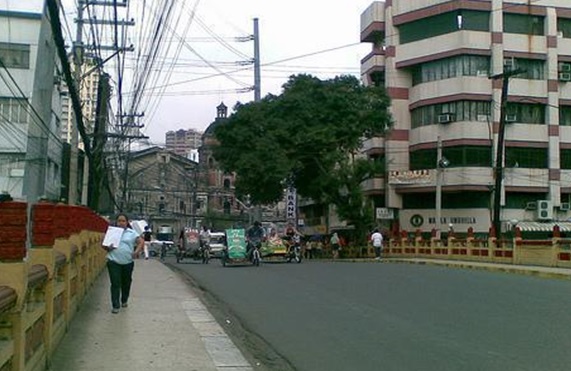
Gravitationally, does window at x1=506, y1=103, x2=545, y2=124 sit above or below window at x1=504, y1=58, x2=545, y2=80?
below

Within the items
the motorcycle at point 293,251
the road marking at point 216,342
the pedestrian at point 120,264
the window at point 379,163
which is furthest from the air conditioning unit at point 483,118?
the pedestrian at point 120,264

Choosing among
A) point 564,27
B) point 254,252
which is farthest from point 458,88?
point 254,252

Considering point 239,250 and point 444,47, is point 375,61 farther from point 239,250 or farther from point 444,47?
point 239,250

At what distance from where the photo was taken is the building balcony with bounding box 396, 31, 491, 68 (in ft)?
163

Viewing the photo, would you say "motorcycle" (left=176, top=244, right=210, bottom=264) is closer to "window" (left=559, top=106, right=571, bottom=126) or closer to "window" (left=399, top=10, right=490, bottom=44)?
"window" (left=399, top=10, right=490, bottom=44)

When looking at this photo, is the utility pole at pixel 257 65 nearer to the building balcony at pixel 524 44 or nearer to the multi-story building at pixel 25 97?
the building balcony at pixel 524 44

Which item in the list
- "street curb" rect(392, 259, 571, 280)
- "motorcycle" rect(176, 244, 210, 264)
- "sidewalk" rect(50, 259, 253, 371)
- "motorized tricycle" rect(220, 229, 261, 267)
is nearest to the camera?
"sidewalk" rect(50, 259, 253, 371)

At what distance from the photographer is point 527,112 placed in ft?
168

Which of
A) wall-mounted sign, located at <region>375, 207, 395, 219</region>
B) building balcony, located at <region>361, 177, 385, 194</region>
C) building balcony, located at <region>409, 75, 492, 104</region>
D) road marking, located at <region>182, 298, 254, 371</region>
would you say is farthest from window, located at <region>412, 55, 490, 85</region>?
road marking, located at <region>182, 298, 254, 371</region>

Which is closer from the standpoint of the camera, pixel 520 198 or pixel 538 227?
pixel 538 227

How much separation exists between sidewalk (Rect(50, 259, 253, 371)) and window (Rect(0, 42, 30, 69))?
5.45m

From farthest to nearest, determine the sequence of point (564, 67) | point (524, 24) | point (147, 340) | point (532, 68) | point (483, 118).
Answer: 1. point (564, 67)
2. point (532, 68)
3. point (524, 24)
4. point (483, 118)
5. point (147, 340)

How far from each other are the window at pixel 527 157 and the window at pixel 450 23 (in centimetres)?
862

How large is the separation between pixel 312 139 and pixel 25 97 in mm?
29602
